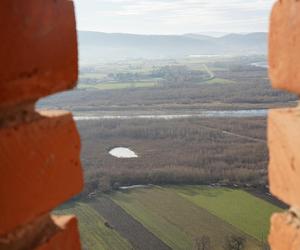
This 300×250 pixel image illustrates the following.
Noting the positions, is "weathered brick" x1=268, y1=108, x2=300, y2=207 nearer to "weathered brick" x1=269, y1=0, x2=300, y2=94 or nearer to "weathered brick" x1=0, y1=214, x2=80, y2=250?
"weathered brick" x1=269, y1=0, x2=300, y2=94

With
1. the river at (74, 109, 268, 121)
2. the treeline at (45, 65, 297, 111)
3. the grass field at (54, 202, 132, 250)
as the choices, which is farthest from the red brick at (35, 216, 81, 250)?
the treeline at (45, 65, 297, 111)

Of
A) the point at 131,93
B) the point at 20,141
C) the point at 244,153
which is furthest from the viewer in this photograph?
the point at 131,93

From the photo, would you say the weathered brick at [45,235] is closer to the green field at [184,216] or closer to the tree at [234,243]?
the tree at [234,243]

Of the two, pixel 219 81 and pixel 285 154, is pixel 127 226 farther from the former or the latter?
pixel 219 81

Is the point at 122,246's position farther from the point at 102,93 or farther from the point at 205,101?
the point at 102,93

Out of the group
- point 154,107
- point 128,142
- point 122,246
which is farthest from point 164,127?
point 122,246

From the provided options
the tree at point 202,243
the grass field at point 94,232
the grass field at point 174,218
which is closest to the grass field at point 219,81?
the grass field at point 174,218
